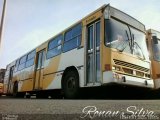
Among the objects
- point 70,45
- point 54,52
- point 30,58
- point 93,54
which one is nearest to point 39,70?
point 54,52

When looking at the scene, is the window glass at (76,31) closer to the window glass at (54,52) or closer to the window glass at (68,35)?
the window glass at (68,35)

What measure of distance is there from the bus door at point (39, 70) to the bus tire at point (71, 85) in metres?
3.06

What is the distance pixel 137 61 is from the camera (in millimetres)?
7734

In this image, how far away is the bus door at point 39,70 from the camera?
37.8 feet

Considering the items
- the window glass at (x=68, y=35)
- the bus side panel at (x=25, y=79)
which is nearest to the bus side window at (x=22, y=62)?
the bus side panel at (x=25, y=79)

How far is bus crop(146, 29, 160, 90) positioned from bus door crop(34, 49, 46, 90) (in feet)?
17.4

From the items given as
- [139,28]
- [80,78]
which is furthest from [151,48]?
[80,78]

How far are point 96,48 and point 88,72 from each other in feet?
2.65

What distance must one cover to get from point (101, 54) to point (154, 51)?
2695 mm

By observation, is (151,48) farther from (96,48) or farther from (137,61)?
(96,48)

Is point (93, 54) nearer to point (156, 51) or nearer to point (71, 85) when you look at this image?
point (71, 85)

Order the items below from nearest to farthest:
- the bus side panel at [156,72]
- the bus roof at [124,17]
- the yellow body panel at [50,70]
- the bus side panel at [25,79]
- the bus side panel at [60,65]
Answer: the bus roof at [124,17]
the bus side panel at [60,65]
the bus side panel at [156,72]
the yellow body panel at [50,70]
the bus side panel at [25,79]

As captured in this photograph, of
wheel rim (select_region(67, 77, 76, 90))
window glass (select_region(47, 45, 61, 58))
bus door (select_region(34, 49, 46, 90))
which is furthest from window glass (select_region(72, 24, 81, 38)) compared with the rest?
bus door (select_region(34, 49, 46, 90))

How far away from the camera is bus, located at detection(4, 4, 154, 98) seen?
6961 millimetres
